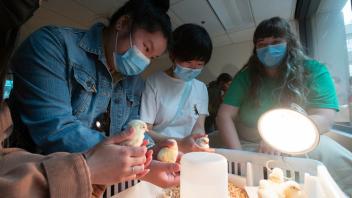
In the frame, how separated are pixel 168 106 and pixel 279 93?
0.57 m

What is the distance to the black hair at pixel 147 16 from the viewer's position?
84cm

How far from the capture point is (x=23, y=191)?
299mm

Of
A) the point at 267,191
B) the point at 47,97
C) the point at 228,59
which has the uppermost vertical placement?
the point at 228,59

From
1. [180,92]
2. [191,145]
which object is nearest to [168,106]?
[180,92]

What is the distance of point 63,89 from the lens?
0.68m

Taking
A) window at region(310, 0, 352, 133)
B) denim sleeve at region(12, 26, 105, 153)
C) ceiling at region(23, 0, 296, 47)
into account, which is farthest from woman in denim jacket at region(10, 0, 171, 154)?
ceiling at region(23, 0, 296, 47)

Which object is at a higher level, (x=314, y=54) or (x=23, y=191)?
(x=314, y=54)

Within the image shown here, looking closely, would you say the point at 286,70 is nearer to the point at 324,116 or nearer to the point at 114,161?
the point at 324,116

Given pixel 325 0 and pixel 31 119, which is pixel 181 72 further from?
pixel 325 0

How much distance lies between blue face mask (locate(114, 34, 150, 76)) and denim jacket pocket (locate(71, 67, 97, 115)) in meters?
0.13

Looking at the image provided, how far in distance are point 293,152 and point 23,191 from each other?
1.91 feet

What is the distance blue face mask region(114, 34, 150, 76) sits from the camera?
0.86m

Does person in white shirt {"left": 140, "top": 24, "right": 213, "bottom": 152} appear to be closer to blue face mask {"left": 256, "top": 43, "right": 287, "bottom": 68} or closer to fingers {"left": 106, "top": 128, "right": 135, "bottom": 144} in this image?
blue face mask {"left": 256, "top": 43, "right": 287, "bottom": 68}

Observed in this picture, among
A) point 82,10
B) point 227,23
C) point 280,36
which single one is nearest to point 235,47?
point 227,23
